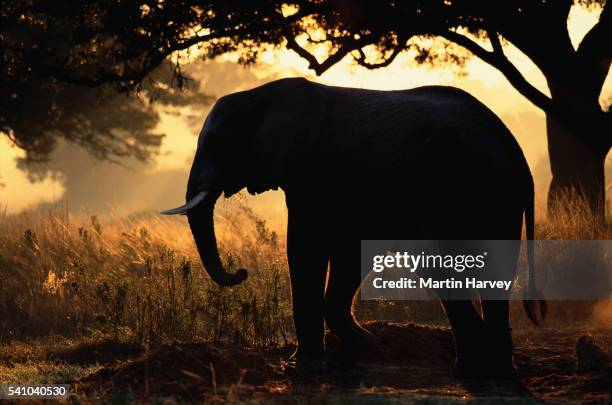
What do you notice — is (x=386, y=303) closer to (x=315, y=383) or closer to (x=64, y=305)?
(x=64, y=305)

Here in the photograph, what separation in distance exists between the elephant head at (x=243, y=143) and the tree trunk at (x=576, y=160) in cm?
761

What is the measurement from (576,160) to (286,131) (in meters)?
8.62

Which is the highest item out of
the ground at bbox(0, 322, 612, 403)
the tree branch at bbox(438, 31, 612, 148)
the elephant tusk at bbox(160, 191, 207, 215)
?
the tree branch at bbox(438, 31, 612, 148)

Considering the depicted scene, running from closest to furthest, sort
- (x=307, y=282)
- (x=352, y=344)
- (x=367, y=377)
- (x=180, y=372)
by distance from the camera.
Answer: (x=180, y=372)
(x=367, y=377)
(x=307, y=282)
(x=352, y=344)

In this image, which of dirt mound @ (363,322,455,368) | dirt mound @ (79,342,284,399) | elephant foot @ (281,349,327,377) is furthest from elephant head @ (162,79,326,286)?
dirt mound @ (363,322,455,368)

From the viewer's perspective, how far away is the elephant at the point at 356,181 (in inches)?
273

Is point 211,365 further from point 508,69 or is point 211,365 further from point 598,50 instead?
point 598,50

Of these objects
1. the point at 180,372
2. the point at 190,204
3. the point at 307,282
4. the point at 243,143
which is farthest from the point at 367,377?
the point at 243,143

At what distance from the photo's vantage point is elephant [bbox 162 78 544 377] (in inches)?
273

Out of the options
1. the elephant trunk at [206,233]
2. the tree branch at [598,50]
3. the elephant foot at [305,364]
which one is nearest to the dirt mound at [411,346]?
the elephant foot at [305,364]

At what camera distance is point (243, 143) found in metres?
7.67

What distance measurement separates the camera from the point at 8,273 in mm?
13398

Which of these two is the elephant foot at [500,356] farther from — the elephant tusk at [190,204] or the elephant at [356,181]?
the elephant tusk at [190,204]

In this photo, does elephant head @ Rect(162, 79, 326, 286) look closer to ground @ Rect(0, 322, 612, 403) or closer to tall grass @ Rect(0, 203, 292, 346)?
ground @ Rect(0, 322, 612, 403)
